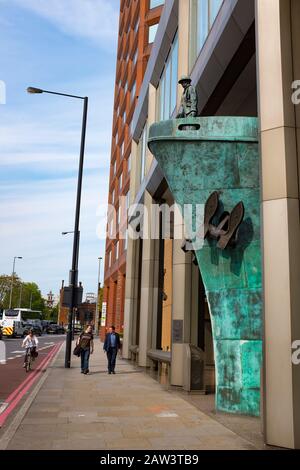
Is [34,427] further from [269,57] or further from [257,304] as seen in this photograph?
[269,57]

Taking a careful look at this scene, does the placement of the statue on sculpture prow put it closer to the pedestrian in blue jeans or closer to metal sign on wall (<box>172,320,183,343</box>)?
metal sign on wall (<box>172,320,183,343</box>)

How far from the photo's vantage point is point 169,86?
19.7 metres

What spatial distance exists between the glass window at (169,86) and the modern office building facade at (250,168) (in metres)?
0.05

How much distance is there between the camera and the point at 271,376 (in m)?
7.41

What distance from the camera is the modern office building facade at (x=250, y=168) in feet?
24.3

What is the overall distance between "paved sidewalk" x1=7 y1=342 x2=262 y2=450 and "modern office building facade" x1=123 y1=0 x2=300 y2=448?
41.0 inches

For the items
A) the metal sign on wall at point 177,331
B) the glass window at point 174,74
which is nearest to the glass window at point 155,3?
the glass window at point 174,74

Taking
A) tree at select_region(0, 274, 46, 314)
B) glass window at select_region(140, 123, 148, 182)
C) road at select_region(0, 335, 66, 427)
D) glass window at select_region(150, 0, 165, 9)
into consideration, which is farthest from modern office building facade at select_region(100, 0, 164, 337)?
tree at select_region(0, 274, 46, 314)

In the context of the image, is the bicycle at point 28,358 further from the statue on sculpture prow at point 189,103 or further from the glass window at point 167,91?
the statue on sculpture prow at point 189,103

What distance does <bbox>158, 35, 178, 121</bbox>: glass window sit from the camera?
18547mm

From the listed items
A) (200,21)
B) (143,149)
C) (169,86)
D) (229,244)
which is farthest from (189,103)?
(143,149)
